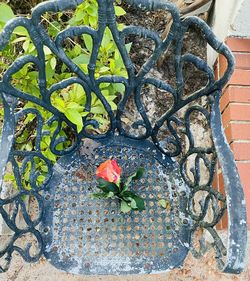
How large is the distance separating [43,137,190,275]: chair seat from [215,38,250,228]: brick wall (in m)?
0.20

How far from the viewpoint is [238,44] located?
148 centimetres

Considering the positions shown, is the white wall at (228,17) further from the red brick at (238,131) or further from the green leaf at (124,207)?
the green leaf at (124,207)

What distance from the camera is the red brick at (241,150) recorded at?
1.39m

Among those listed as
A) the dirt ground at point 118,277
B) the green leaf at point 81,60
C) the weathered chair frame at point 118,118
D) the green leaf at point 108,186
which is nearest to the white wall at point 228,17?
the weathered chair frame at point 118,118

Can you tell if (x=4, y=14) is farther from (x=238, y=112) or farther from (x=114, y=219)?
(x=238, y=112)

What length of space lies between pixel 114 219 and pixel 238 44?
27.8 inches

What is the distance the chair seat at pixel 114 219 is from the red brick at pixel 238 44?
0.44 m

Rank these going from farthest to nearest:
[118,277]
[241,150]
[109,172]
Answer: [118,277], [241,150], [109,172]

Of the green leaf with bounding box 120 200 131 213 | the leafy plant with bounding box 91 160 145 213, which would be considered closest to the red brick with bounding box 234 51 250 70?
the leafy plant with bounding box 91 160 145 213

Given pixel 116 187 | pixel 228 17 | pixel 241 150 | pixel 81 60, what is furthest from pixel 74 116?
pixel 228 17

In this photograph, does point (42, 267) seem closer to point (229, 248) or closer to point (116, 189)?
point (116, 189)

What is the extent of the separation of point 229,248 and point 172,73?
3.29ft

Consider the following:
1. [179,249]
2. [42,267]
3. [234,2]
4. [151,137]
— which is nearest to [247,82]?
[234,2]

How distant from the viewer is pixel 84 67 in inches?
48.2
